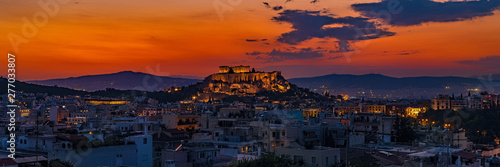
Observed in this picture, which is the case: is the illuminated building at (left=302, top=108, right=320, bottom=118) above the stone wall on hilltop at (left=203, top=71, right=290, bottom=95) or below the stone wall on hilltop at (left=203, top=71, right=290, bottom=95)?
below

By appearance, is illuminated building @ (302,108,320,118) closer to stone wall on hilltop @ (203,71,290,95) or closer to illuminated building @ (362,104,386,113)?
illuminated building @ (362,104,386,113)

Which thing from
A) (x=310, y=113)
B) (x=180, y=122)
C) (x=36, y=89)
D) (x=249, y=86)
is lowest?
(x=310, y=113)

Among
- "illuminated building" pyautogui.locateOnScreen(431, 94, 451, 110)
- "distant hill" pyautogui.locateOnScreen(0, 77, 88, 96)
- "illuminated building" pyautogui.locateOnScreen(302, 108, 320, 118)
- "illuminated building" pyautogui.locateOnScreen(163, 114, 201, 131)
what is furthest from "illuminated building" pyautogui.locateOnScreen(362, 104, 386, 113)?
"distant hill" pyautogui.locateOnScreen(0, 77, 88, 96)

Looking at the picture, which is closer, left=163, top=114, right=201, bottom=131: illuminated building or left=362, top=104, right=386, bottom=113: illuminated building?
left=163, top=114, right=201, bottom=131: illuminated building

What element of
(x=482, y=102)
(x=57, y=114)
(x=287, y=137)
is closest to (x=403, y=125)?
(x=287, y=137)

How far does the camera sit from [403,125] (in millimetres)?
38312

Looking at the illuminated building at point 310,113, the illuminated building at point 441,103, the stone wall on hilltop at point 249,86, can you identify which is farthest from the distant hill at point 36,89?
the illuminated building at point 441,103

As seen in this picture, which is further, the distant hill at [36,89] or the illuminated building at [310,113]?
the distant hill at [36,89]

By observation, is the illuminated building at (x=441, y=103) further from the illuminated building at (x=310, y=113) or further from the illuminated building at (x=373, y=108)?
the illuminated building at (x=310, y=113)

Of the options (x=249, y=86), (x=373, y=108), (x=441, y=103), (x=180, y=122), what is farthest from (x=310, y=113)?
(x=249, y=86)

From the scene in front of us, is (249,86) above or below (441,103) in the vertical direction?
above

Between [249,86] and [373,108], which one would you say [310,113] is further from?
[249,86]

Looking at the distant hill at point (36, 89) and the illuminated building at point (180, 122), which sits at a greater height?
the distant hill at point (36, 89)

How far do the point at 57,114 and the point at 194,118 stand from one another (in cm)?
2739
